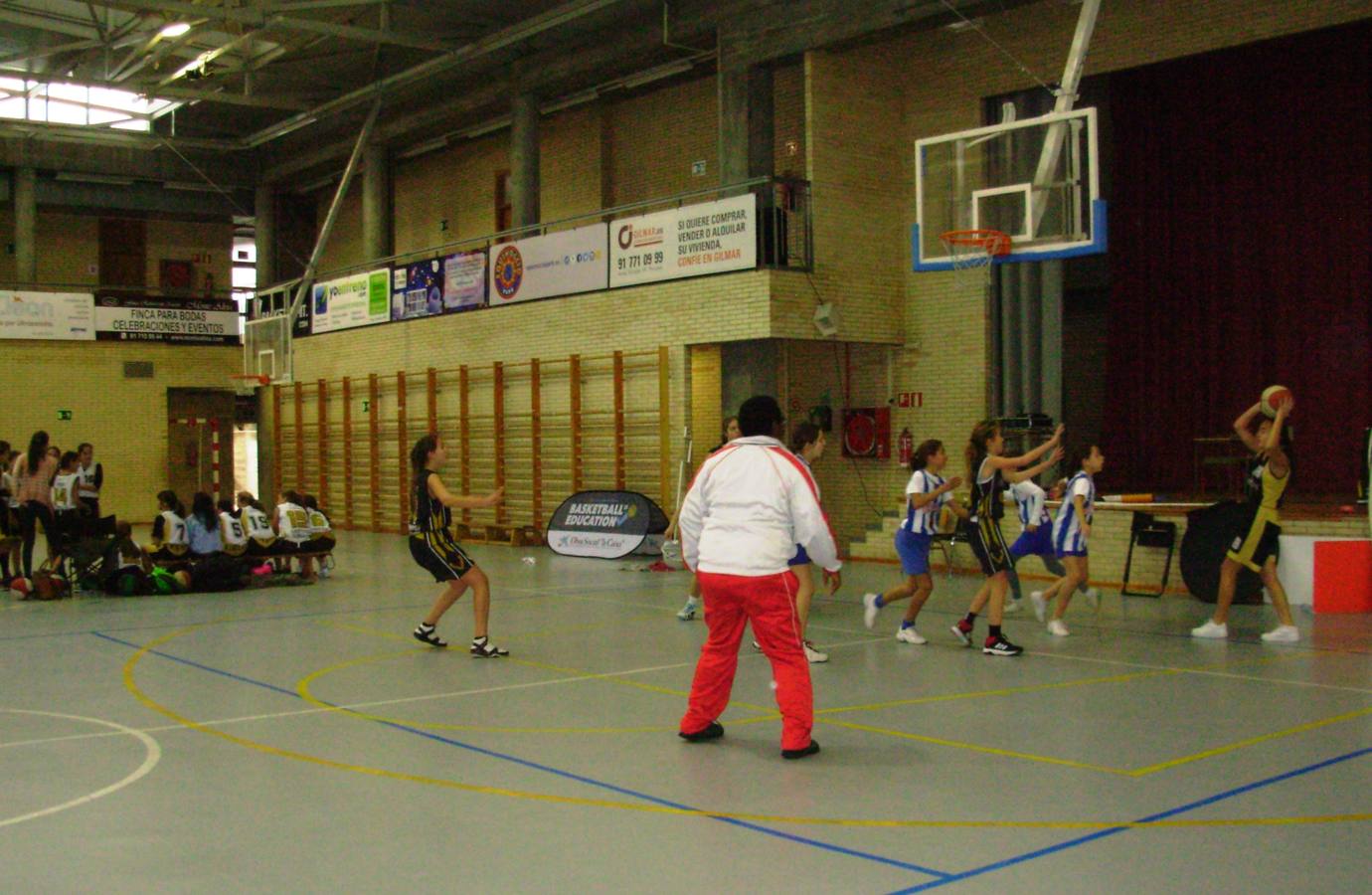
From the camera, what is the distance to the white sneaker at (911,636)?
35.7 feet

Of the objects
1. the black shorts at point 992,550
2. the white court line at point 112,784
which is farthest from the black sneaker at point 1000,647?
the white court line at point 112,784

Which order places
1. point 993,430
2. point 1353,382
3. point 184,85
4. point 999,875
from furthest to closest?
point 184,85 → point 1353,382 → point 993,430 → point 999,875

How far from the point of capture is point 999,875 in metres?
4.70

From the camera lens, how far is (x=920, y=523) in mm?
10570

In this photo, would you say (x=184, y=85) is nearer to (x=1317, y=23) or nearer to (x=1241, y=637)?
(x=1317, y=23)

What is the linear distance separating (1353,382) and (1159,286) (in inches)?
127

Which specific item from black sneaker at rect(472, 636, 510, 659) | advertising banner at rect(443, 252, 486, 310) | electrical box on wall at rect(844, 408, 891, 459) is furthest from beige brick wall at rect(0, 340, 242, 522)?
black sneaker at rect(472, 636, 510, 659)

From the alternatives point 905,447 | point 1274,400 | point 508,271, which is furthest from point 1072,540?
point 508,271

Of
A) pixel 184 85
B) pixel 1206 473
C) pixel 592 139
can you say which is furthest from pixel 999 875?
pixel 184 85

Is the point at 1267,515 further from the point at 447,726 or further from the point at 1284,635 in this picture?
the point at 447,726

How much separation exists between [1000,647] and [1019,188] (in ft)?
20.0

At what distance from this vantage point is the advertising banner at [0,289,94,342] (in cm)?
2920

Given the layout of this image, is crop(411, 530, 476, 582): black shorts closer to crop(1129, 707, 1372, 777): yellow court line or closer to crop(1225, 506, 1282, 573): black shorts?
crop(1129, 707, 1372, 777): yellow court line

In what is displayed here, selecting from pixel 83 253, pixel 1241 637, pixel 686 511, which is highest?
pixel 83 253
